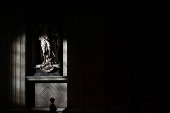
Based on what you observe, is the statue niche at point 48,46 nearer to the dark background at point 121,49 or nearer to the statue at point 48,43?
the statue at point 48,43

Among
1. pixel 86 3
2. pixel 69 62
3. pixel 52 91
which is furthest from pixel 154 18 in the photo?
pixel 52 91

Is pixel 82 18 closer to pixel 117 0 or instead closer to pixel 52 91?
pixel 117 0

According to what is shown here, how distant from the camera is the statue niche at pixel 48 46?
6.46 meters

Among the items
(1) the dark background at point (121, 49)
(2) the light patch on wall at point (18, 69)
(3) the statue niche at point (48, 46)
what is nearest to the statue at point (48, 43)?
(3) the statue niche at point (48, 46)

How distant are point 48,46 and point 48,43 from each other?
0.09 m

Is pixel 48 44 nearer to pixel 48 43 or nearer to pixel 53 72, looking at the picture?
pixel 48 43

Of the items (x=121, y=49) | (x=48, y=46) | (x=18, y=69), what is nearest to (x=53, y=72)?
(x=48, y=46)

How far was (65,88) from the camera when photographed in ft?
21.0

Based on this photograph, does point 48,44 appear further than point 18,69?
Yes

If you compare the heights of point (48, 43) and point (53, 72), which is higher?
point (48, 43)

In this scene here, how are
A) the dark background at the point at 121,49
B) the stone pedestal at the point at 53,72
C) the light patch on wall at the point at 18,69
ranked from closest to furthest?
the dark background at the point at 121,49 < the light patch on wall at the point at 18,69 < the stone pedestal at the point at 53,72

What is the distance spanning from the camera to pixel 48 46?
255 inches

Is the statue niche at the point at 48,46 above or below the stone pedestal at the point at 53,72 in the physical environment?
above

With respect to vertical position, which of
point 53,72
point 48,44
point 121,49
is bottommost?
point 53,72
